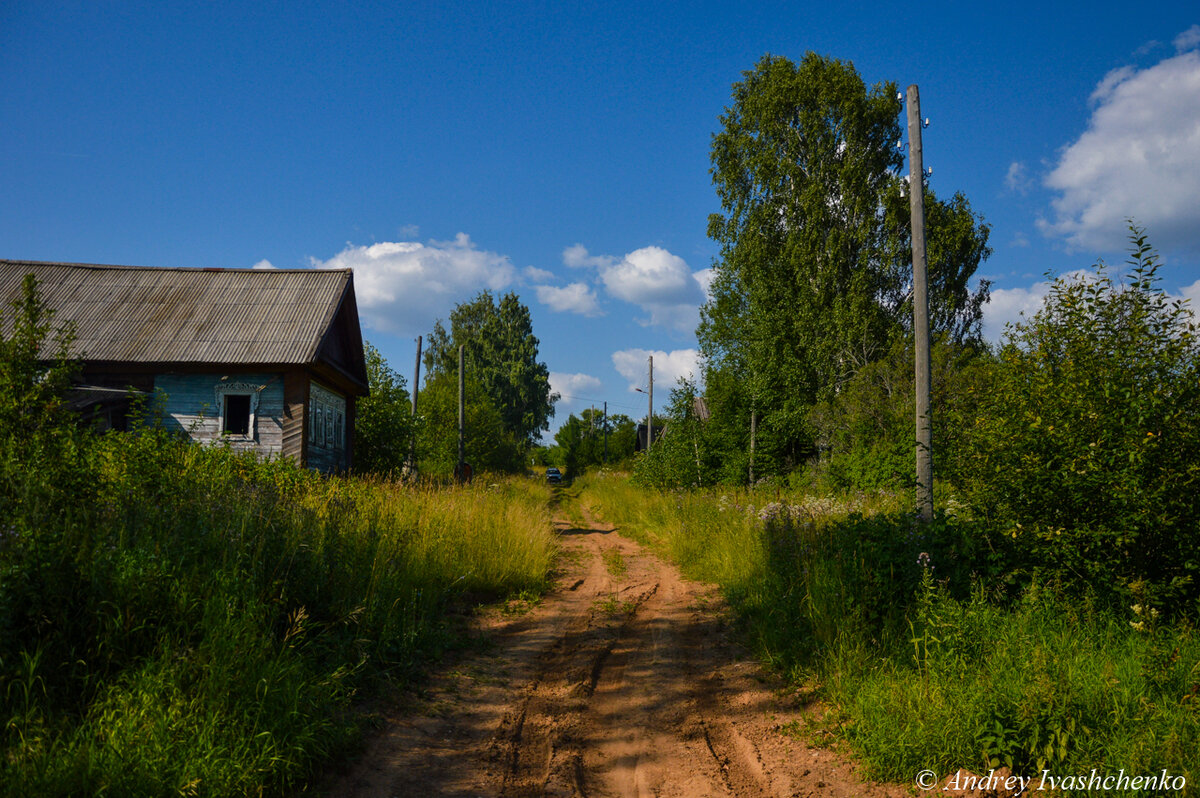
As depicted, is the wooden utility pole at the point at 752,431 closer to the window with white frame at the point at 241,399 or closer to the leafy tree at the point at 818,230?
the leafy tree at the point at 818,230

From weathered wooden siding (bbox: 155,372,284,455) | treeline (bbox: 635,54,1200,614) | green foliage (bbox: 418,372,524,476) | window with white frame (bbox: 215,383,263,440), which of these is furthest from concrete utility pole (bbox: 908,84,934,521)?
green foliage (bbox: 418,372,524,476)

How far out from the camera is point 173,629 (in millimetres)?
4250

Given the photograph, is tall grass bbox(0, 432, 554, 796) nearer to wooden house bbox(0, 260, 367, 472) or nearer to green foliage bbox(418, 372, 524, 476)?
wooden house bbox(0, 260, 367, 472)

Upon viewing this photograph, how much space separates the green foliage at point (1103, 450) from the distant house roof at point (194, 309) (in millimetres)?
13037

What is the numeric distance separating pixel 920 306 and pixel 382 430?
647 inches

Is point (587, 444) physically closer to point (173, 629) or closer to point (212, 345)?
point (212, 345)

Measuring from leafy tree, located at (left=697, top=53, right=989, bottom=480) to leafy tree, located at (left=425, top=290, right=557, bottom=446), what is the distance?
24.3 metres

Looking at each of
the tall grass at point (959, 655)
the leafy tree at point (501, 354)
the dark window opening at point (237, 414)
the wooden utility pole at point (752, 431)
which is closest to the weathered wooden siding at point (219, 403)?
the dark window opening at point (237, 414)

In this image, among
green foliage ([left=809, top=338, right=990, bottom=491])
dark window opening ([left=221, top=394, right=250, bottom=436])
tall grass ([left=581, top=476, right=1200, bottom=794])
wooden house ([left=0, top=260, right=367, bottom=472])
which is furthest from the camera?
dark window opening ([left=221, top=394, right=250, bottom=436])

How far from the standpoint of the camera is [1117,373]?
19.3 ft

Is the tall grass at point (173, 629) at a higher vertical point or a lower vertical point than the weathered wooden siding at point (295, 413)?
lower

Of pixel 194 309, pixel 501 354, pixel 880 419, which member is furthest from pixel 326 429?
pixel 501 354

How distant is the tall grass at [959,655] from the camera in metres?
3.88

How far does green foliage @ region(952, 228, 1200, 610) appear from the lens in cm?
548
